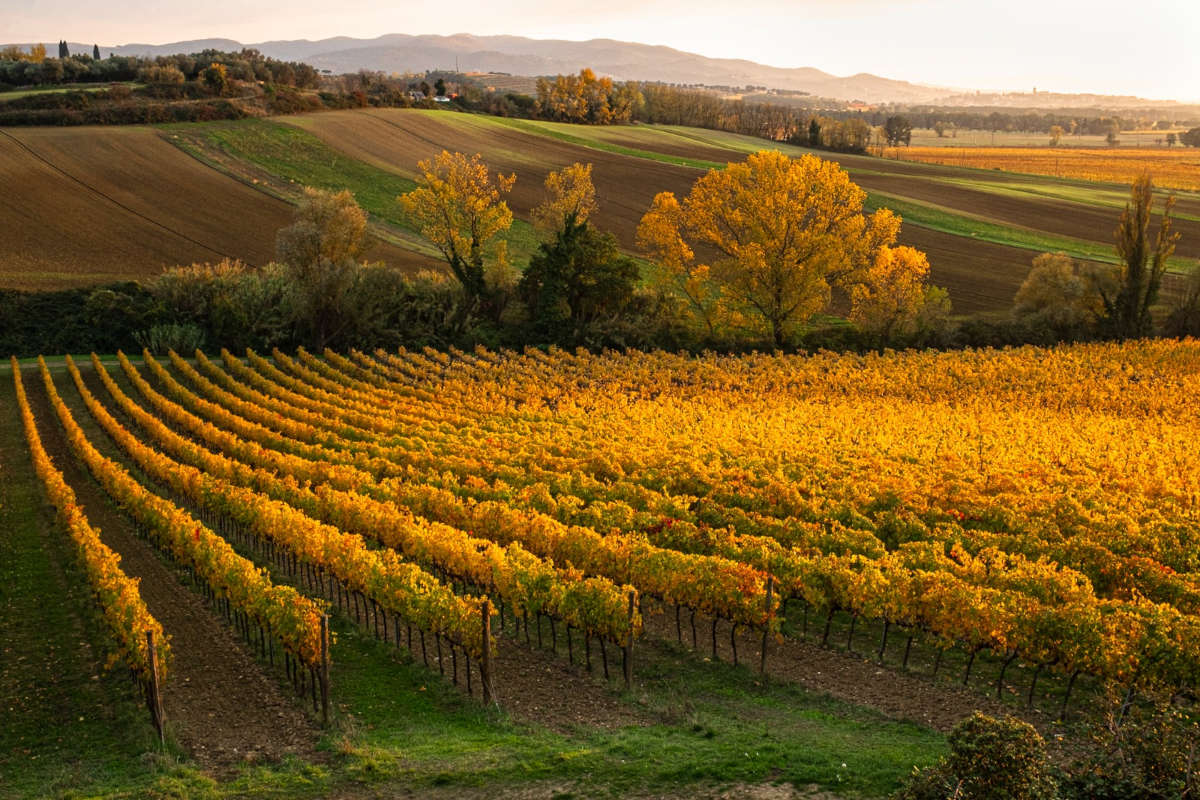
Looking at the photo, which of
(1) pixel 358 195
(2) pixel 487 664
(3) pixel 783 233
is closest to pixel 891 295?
(3) pixel 783 233

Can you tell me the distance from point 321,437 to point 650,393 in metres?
20.3

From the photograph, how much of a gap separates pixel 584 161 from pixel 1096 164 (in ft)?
354

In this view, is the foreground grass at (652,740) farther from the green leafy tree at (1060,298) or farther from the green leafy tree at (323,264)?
the green leafy tree at (1060,298)

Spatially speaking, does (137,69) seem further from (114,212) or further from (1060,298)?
(1060,298)

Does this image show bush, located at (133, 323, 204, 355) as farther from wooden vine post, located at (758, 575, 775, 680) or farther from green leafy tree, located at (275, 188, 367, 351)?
wooden vine post, located at (758, 575, 775, 680)

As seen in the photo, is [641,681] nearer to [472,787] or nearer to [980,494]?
[472,787]

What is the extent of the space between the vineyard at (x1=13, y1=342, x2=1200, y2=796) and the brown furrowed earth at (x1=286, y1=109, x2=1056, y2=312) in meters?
28.8

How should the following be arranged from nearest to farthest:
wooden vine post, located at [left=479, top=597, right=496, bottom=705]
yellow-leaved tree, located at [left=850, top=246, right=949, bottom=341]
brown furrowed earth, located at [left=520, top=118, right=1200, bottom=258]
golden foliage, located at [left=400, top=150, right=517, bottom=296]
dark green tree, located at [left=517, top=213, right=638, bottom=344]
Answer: wooden vine post, located at [left=479, top=597, right=496, bottom=705]
yellow-leaved tree, located at [left=850, top=246, right=949, bottom=341]
dark green tree, located at [left=517, top=213, right=638, bottom=344]
golden foliage, located at [left=400, top=150, right=517, bottom=296]
brown furrowed earth, located at [left=520, top=118, right=1200, bottom=258]

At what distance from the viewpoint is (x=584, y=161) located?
4872 inches

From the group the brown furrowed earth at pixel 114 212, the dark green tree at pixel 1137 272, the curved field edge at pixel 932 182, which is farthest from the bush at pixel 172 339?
→ the curved field edge at pixel 932 182

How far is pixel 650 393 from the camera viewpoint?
2199 inches

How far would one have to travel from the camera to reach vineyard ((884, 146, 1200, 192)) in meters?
148

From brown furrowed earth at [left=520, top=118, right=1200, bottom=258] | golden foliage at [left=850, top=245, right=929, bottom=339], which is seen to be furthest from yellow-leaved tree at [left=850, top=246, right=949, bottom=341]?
brown furrowed earth at [left=520, top=118, right=1200, bottom=258]

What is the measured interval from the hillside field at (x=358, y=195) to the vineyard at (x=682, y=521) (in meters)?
27.9
